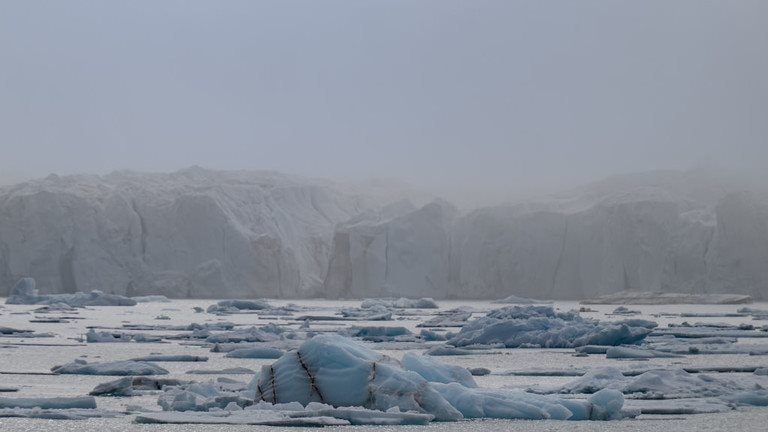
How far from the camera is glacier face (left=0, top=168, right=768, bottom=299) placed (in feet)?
102

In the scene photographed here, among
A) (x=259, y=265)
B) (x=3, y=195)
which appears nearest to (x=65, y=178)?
(x=3, y=195)

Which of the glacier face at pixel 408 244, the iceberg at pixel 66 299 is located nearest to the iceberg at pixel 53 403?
the iceberg at pixel 66 299

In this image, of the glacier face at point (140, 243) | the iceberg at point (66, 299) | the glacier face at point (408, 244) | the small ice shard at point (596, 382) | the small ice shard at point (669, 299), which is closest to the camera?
the small ice shard at point (596, 382)

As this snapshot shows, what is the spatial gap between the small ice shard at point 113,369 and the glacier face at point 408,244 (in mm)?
24723

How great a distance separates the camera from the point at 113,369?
6.98m

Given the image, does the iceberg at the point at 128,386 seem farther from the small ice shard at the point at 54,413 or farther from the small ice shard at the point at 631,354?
the small ice shard at the point at 631,354

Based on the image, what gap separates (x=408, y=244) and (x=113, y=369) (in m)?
27.6

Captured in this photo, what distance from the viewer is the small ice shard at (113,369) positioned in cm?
681

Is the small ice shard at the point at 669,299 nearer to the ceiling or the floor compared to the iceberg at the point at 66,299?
nearer to the floor

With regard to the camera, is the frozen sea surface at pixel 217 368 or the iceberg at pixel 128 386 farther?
the iceberg at pixel 128 386

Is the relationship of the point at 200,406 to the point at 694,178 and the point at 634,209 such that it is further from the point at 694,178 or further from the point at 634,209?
the point at 694,178

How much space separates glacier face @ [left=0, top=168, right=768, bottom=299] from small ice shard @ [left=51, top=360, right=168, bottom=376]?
24723 mm

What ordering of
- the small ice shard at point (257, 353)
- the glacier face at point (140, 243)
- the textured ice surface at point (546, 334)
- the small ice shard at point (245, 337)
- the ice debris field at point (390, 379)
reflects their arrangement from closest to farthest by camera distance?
the ice debris field at point (390, 379), the small ice shard at point (257, 353), the textured ice surface at point (546, 334), the small ice shard at point (245, 337), the glacier face at point (140, 243)

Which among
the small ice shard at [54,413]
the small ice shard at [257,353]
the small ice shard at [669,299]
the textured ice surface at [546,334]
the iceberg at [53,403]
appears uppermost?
the small ice shard at [54,413]
